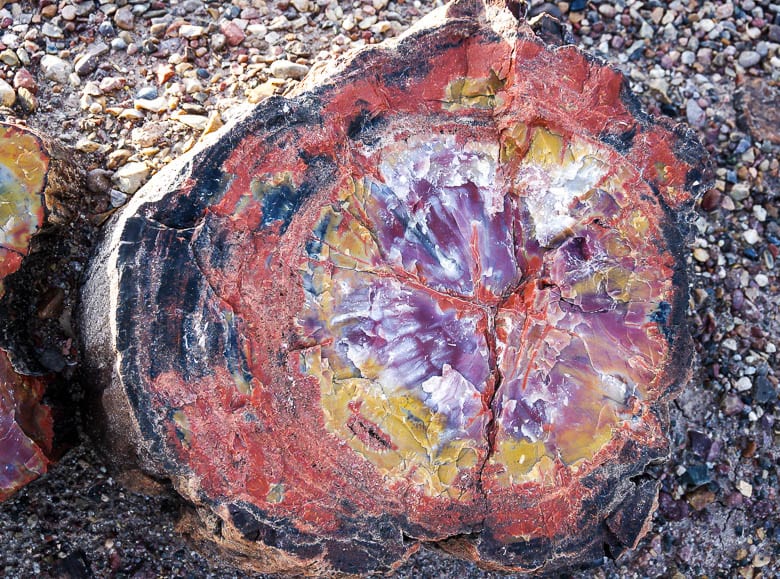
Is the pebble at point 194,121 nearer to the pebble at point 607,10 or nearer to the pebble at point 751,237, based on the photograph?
the pebble at point 607,10

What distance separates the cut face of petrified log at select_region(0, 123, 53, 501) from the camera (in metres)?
2.22

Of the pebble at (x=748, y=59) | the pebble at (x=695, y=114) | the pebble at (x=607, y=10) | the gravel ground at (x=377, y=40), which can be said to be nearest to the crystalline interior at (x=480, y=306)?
the gravel ground at (x=377, y=40)

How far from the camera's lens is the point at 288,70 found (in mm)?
2988

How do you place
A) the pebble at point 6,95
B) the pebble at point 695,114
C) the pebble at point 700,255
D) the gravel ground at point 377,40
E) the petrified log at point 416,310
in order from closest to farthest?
1. the petrified log at point 416,310
2. the gravel ground at point 377,40
3. the pebble at point 6,95
4. the pebble at point 700,255
5. the pebble at point 695,114

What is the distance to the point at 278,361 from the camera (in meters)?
2.06

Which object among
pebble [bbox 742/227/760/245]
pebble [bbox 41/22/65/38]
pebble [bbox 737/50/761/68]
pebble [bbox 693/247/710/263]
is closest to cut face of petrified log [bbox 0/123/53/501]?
pebble [bbox 41/22/65/38]

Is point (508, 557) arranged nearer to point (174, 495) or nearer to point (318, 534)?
point (318, 534)

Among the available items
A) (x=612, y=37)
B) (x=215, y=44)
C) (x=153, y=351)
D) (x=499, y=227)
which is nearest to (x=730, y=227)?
(x=612, y=37)

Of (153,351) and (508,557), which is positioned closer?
→ (153,351)

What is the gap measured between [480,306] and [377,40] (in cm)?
154

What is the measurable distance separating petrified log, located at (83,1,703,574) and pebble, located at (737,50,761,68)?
1351 mm

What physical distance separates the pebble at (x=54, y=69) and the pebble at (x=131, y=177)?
512 millimetres

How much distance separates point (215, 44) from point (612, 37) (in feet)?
5.85

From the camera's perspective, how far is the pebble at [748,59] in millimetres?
3396
